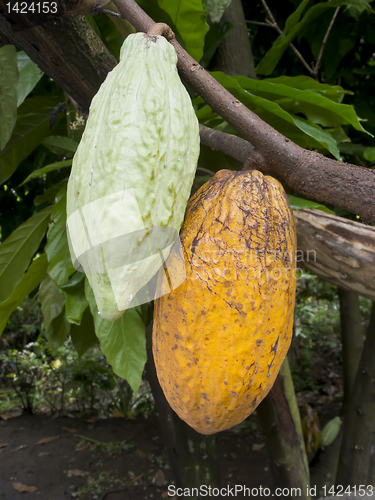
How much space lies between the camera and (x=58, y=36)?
67cm

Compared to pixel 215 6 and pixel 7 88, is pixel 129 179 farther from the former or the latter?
pixel 215 6

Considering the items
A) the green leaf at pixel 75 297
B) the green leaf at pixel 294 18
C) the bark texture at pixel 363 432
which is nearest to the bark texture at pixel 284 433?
the bark texture at pixel 363 432

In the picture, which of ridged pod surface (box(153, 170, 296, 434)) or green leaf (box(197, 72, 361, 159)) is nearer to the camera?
ridged pod surface (box(153, 170, 296, 434))

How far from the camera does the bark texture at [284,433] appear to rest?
133cm

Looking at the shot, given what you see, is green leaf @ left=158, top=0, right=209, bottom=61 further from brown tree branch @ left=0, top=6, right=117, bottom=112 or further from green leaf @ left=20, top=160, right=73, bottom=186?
green leaf @ left=20, top=160, right=73, bottom=186

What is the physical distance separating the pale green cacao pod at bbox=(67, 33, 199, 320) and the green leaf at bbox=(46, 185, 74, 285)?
0.41 m

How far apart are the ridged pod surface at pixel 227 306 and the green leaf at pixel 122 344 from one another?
0.25m

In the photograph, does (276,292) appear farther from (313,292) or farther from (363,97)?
(313,292)

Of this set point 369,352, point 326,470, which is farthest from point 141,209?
point 326,470

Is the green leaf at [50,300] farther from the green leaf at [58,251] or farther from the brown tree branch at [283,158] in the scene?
the brown tree branch at [283,158]

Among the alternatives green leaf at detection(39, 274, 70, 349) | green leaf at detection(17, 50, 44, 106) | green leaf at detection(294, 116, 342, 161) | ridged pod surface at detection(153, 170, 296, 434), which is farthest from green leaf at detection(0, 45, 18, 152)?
green leaf at detection(294, 116, 342, 161)

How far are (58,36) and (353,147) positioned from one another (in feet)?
3.83

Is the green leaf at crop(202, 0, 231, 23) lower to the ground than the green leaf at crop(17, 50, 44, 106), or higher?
higher

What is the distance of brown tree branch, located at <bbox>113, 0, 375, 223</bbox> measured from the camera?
613mm
